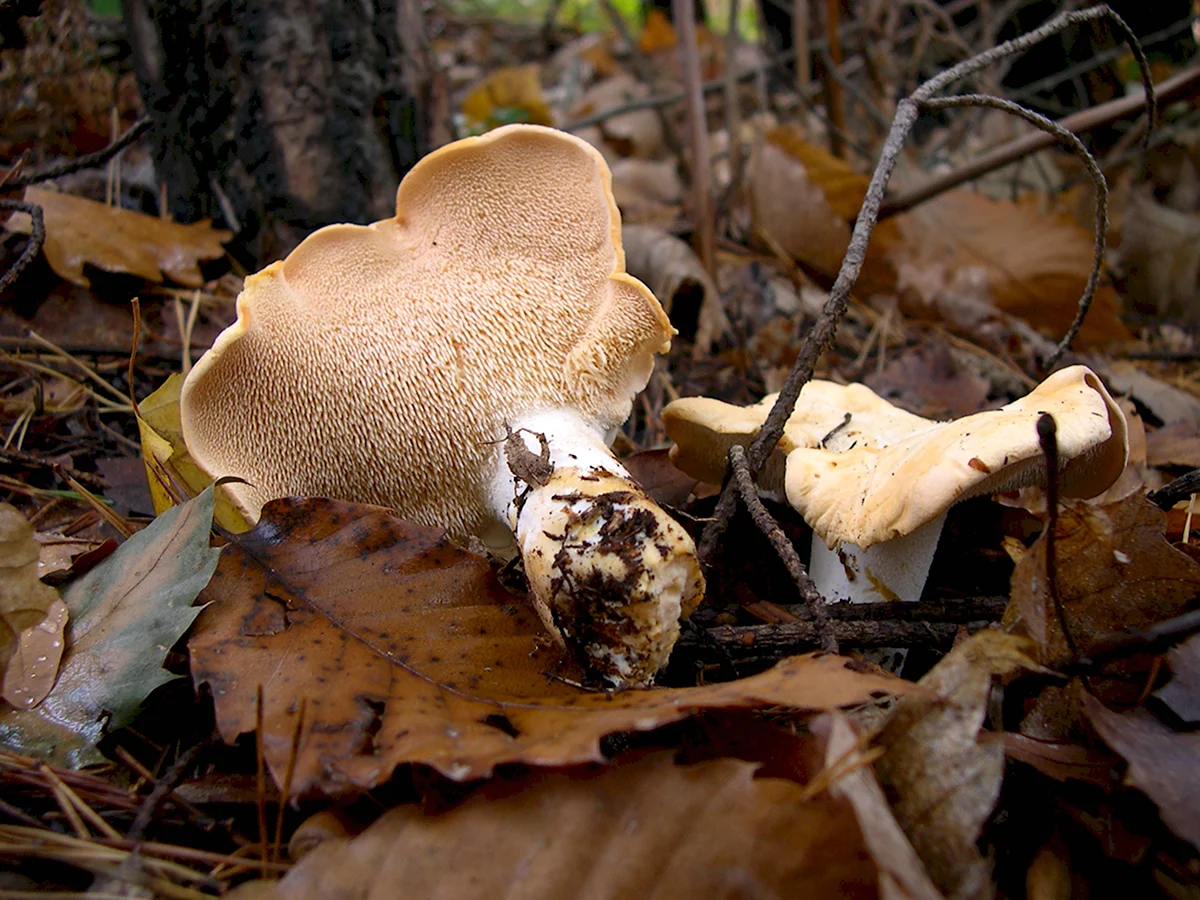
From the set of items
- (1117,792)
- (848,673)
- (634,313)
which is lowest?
(1117,792)

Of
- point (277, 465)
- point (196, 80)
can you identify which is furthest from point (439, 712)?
point (196, 80)

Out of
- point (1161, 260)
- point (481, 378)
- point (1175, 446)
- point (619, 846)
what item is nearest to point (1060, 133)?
point (1175, 446)

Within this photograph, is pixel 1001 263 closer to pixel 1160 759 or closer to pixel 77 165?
pixel 1160 759

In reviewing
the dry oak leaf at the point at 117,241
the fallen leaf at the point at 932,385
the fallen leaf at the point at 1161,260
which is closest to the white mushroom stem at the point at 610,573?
the fallen leaf at the point at 932,385

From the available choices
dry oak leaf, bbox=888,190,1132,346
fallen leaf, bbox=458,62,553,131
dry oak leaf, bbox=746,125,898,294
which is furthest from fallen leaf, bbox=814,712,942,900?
fallen leaf, bbox=458,62,553,131

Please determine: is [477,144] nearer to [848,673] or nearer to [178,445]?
[178,445]

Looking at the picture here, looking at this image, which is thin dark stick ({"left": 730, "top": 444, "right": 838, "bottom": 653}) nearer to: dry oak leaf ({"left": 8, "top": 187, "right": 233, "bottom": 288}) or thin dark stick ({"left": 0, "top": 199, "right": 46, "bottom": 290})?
thin dark stick ({"left": 0, "top": 199, "right": 46, "bottom": 290})
